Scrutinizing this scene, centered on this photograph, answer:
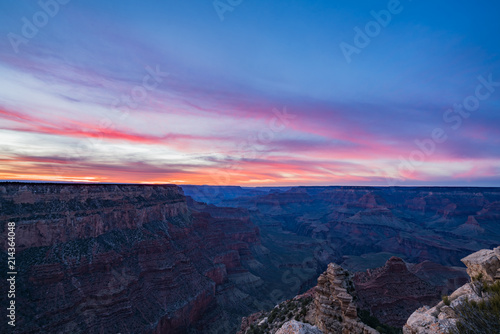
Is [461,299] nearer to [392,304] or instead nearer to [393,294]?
[392,304]

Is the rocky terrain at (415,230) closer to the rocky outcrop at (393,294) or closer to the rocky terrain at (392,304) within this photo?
the rocky outcrop at (393,294)

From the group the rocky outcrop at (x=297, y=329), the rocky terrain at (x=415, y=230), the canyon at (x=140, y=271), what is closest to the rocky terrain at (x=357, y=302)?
the canyon at (x=140, y=271)

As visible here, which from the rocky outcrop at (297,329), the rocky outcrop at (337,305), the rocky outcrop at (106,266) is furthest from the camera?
the rocky outcrop at (106,266)

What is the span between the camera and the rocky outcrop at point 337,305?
16.0m

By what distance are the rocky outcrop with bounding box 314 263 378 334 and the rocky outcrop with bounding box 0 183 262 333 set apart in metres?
34.5

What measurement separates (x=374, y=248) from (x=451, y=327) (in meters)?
142

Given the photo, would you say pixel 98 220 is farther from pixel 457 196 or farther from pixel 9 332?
pixel 457 196

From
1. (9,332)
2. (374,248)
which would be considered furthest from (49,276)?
(374,248)

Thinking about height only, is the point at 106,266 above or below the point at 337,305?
below

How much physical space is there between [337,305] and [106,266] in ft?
135

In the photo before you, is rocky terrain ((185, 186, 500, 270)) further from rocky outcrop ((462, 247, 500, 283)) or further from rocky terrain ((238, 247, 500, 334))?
rocky outcrop ((462, 247, 500, 283))

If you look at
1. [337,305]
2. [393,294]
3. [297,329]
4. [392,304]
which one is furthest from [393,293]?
[297,329]

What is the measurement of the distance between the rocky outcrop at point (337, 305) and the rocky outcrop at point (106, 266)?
3452cm

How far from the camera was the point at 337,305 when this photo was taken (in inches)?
688
